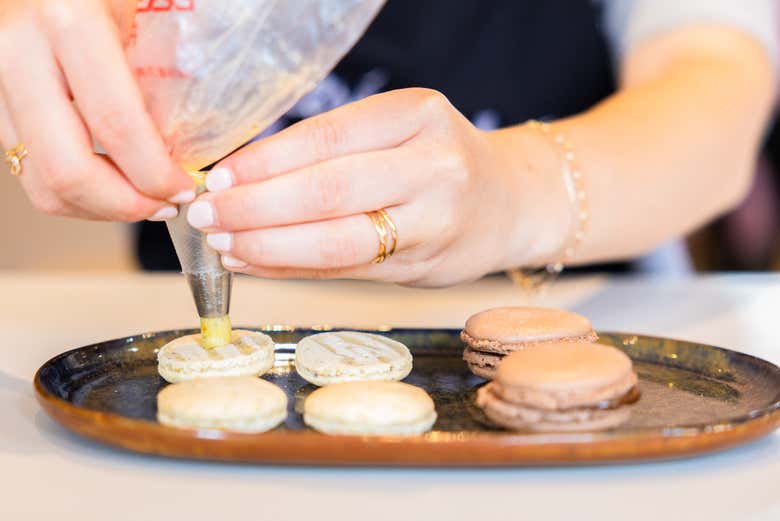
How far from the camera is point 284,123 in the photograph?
1.50 m

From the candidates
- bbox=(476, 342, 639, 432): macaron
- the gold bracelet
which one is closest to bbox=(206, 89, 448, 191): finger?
bbox=(476, 342, 639, 432): macaron

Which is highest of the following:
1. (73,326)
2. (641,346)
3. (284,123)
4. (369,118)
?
(369,118)

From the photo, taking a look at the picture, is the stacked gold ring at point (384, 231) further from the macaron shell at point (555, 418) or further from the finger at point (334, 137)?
the macaron shell at point (555, 418)

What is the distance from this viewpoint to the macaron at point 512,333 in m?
0.83

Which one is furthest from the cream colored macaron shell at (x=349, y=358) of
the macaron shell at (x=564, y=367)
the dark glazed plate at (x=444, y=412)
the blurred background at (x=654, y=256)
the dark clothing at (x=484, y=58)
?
the blurred background at (x=654, y=256)

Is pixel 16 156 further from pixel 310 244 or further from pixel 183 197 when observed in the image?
pixel 310 244

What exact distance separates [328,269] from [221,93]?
0.21 metres

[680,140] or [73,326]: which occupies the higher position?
[680,140]

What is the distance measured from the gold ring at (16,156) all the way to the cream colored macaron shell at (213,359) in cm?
20

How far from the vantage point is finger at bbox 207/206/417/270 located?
2.55ft

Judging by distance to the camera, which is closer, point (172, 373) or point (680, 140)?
point (172, 373)

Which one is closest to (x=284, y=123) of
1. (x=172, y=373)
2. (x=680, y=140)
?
(x=680, y=140)

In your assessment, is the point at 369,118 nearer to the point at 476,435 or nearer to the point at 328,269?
the point at 328,269

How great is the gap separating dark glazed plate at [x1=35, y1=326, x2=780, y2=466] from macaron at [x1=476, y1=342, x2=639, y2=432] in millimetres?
18
